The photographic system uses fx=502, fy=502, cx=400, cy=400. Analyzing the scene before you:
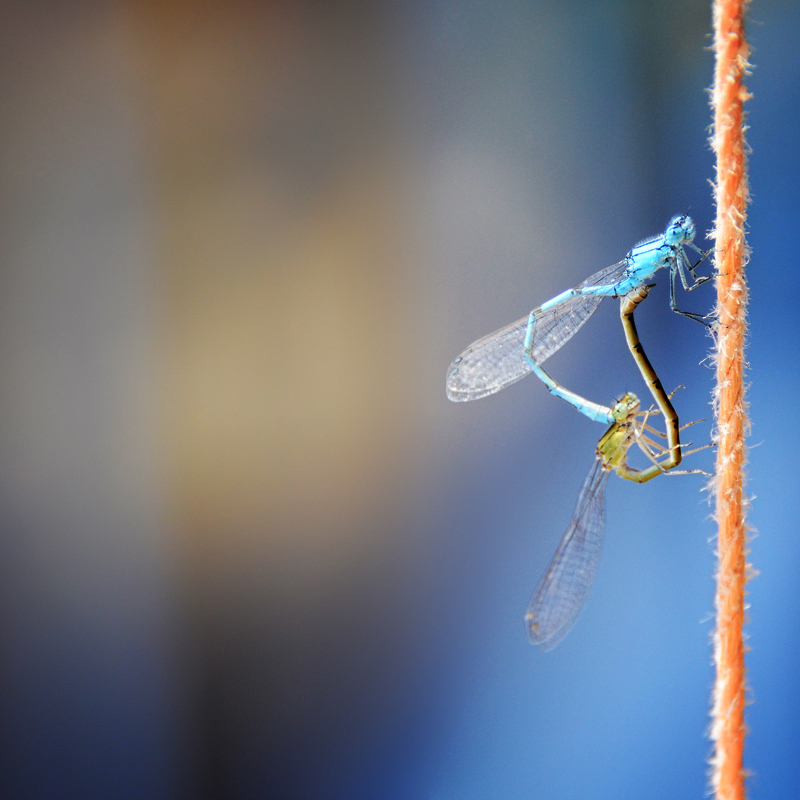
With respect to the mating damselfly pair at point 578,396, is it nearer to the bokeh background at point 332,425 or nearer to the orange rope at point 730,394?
the orange rope at point 730,394

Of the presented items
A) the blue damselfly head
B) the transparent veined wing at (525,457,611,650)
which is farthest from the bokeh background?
the blue damselfly head

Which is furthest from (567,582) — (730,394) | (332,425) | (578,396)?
(332,425)

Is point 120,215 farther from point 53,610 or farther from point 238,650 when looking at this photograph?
point 238,650

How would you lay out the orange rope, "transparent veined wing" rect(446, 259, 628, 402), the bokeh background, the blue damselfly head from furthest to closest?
1. the bokeh background
2. "transparent veined wing" rect(446, 259, 628, 402)
3. the blue damselfly head
4. the orange rope

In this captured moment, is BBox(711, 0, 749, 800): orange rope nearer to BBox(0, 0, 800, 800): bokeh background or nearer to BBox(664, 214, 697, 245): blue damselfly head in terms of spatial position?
BBox(664, 214, 697, 245): blue damselfly head

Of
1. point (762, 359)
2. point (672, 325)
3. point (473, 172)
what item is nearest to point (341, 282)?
point (473, 172)

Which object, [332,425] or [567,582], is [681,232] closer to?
[567,582]
